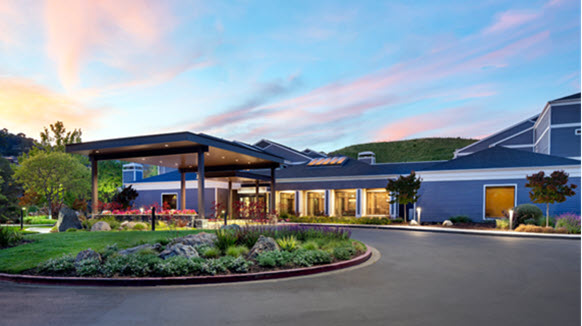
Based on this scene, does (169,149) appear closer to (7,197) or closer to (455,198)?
(7,197)

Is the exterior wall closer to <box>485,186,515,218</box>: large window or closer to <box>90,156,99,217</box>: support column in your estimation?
<box>90,156,99,217</box>: support column

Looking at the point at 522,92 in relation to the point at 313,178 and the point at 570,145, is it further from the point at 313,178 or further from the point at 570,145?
the point at 313,178

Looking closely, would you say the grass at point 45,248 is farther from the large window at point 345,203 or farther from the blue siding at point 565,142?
the blue siding at point 565,142

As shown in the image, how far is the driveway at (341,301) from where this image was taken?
198 inches

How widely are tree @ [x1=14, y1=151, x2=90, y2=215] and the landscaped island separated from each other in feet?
80.0

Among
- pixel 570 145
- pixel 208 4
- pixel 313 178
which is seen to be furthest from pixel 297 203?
pixel 570 145

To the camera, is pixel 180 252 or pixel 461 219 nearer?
pixel 180 252

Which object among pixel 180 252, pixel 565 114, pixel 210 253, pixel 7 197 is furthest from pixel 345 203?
pixel 7 197

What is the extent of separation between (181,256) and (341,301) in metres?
4.27

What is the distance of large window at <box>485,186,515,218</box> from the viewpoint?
26.0m

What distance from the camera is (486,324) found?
4.79 meters

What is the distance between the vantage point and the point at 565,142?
3088 centimetres

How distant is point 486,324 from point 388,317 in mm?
1276

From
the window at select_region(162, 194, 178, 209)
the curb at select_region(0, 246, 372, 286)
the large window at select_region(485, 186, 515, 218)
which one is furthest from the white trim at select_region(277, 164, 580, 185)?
the curb at select_region(0, 246, 372, 286)
